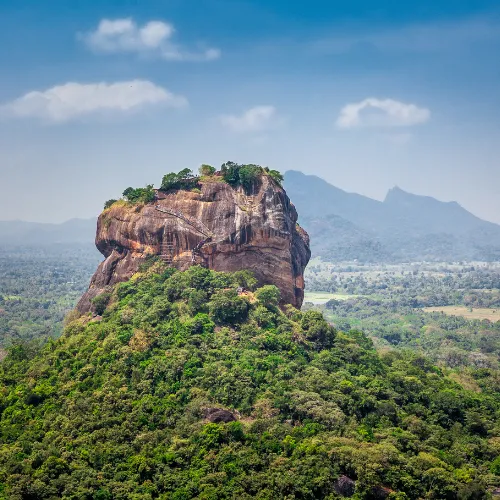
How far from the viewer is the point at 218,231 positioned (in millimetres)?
38531

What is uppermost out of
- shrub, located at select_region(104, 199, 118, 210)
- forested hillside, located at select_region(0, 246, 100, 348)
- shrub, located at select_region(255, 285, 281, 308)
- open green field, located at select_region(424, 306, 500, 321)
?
shrub, located at select_region(104, 199, 118, 210)

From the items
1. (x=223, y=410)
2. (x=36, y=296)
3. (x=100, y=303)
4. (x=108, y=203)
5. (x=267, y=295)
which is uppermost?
(x=108, y=203)

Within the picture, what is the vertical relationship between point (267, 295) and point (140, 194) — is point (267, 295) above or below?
below

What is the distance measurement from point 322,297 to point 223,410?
10119cm

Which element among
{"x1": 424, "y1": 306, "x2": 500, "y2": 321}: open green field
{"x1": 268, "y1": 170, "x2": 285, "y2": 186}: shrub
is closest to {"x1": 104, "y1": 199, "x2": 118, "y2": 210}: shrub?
{"x1": 268, "y1": 170, "x2": 285, "y2": 186}: shrub

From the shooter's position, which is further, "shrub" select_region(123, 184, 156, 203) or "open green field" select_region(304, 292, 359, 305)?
"open green field" select_region(304, 292, 359, 305)

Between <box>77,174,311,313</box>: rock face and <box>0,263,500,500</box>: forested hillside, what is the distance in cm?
148

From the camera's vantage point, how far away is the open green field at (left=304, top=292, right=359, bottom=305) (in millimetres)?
121488

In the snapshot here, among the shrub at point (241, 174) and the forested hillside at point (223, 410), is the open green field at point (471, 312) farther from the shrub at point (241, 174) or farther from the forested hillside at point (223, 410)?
the shrub at point (241, 174)

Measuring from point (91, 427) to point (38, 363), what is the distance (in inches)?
364

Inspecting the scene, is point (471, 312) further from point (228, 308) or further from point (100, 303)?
point (100, 303)

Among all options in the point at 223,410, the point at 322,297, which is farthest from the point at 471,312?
the point at 223,410

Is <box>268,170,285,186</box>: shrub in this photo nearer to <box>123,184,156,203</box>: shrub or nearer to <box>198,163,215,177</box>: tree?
<box>198,163,215,177</box>: tree

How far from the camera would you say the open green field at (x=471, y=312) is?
322 ft
